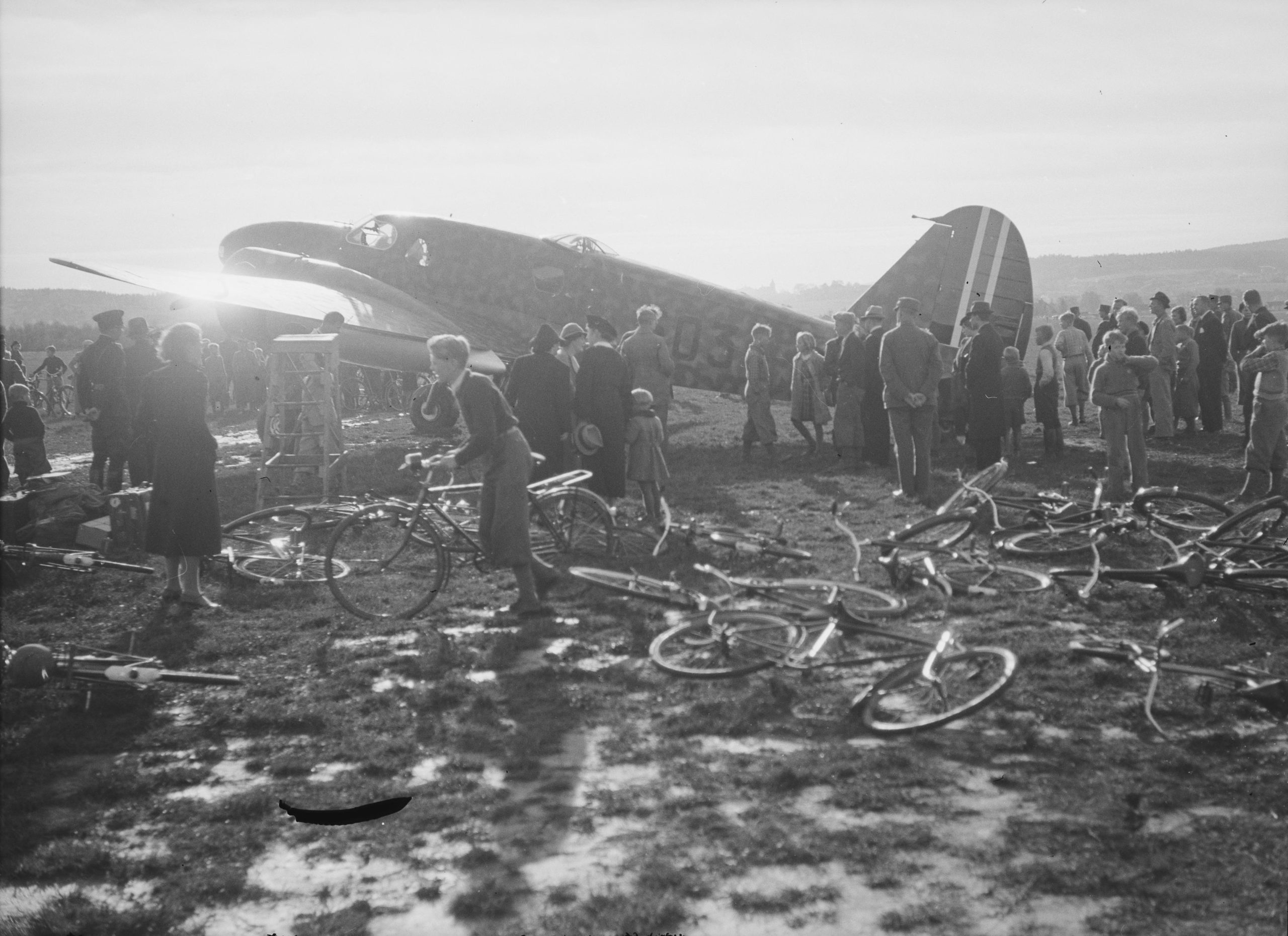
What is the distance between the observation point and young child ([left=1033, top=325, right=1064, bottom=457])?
48.1ft

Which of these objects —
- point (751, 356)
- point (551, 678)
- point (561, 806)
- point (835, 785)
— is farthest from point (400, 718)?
point (751, 356)

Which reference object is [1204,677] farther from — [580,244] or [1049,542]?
[580,244]

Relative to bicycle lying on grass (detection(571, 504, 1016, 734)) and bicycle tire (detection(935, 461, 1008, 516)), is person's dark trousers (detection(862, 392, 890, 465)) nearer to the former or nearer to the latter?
bicycle tire (detection(935, 461, 1008, 516))

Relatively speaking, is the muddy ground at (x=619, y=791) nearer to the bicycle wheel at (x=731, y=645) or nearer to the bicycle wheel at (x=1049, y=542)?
the bicycle wheel at (x=731, y=645)

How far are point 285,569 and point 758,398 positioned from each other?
7.83 m

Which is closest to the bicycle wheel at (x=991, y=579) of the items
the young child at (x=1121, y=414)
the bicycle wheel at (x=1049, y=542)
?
the bicycle wheel at (x=1049, y=542)

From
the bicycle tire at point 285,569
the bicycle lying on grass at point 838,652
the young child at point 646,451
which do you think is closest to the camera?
the bicycle lying on grass at point 838,652

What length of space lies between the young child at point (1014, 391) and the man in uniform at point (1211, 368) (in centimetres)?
339

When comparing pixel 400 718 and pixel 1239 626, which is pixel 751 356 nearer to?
pixel 1239 626

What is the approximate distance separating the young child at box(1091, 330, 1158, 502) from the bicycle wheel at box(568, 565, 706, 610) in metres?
5.18

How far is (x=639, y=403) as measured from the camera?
9883mm

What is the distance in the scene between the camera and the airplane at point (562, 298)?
687 inches

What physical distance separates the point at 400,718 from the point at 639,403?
4.92 metres

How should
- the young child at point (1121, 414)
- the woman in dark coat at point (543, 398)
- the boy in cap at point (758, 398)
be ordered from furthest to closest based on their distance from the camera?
the boy in cap at point (758, 398), the young child at point (1121, 414), the woman in dark coat at point (543, 398)
